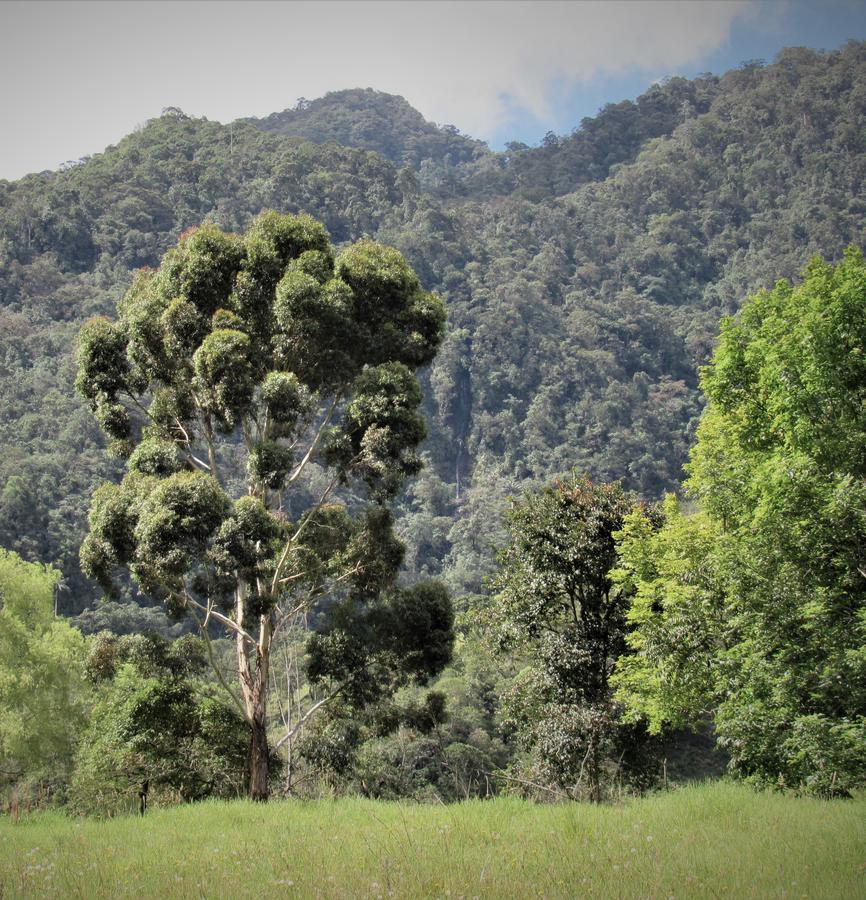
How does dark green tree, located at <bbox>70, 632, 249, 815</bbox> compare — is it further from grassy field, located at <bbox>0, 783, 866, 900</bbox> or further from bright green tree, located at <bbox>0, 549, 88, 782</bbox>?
bright green tree, located at <bbox>0, 549, 88, 782</bbox>

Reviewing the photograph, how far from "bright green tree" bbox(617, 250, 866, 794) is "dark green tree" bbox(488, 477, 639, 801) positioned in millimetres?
3229

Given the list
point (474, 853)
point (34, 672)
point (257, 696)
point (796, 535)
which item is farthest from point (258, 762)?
point (34, 672)

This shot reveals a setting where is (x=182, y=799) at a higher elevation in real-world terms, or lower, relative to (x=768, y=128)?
lower

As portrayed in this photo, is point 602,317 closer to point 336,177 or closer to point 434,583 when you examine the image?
point 336,177

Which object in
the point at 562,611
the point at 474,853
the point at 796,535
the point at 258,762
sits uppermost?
the point at 796,535

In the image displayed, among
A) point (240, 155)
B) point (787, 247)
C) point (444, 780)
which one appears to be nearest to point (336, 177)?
point (240, 155)

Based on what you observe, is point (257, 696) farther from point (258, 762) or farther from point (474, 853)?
point (474, 853)

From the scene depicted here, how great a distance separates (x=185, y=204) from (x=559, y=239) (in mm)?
65324

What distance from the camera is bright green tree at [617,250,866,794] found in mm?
14258

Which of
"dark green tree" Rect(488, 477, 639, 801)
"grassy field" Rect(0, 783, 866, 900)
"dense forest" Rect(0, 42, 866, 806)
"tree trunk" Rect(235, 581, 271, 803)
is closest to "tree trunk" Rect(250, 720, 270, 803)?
"tree trunk" Rect(235, 581, 271, 803)

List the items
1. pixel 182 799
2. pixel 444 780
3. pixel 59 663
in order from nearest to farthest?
pixel 182 799, pixel 59 663, pixel 444 780

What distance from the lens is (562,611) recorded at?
22.1 meters

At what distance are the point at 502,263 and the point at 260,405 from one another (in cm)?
13829

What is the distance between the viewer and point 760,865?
731 cm
